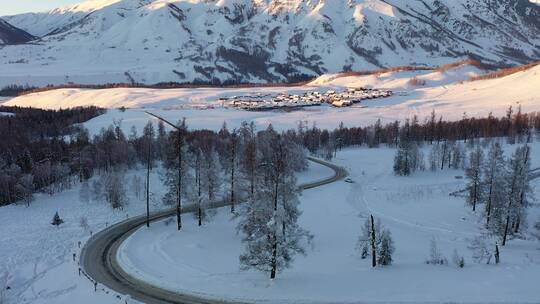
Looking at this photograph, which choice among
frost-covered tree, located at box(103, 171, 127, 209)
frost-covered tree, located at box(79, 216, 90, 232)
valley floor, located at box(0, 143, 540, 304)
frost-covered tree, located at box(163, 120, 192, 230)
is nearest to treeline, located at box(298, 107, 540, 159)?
valley floor, located at box(0, 143, 540, 304)

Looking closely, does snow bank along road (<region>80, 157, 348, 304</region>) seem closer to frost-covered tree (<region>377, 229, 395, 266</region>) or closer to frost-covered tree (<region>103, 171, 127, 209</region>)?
frost-covered tree (<region>103, 171, 127, 209</region>)

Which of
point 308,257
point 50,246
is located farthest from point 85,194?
point 308,257

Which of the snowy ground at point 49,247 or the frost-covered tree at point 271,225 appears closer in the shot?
the frost-covered tree at point 271,225

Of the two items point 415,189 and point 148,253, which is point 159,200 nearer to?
point 148,253

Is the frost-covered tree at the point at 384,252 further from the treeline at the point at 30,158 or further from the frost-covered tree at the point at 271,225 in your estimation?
the treeline at the point at 30,158

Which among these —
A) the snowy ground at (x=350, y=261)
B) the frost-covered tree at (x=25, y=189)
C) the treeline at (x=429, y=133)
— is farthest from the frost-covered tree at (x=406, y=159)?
the frost-covered tree at (x=25, y=189)

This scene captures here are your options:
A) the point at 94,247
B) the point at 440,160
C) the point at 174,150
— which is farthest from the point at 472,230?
the point at 440,160
